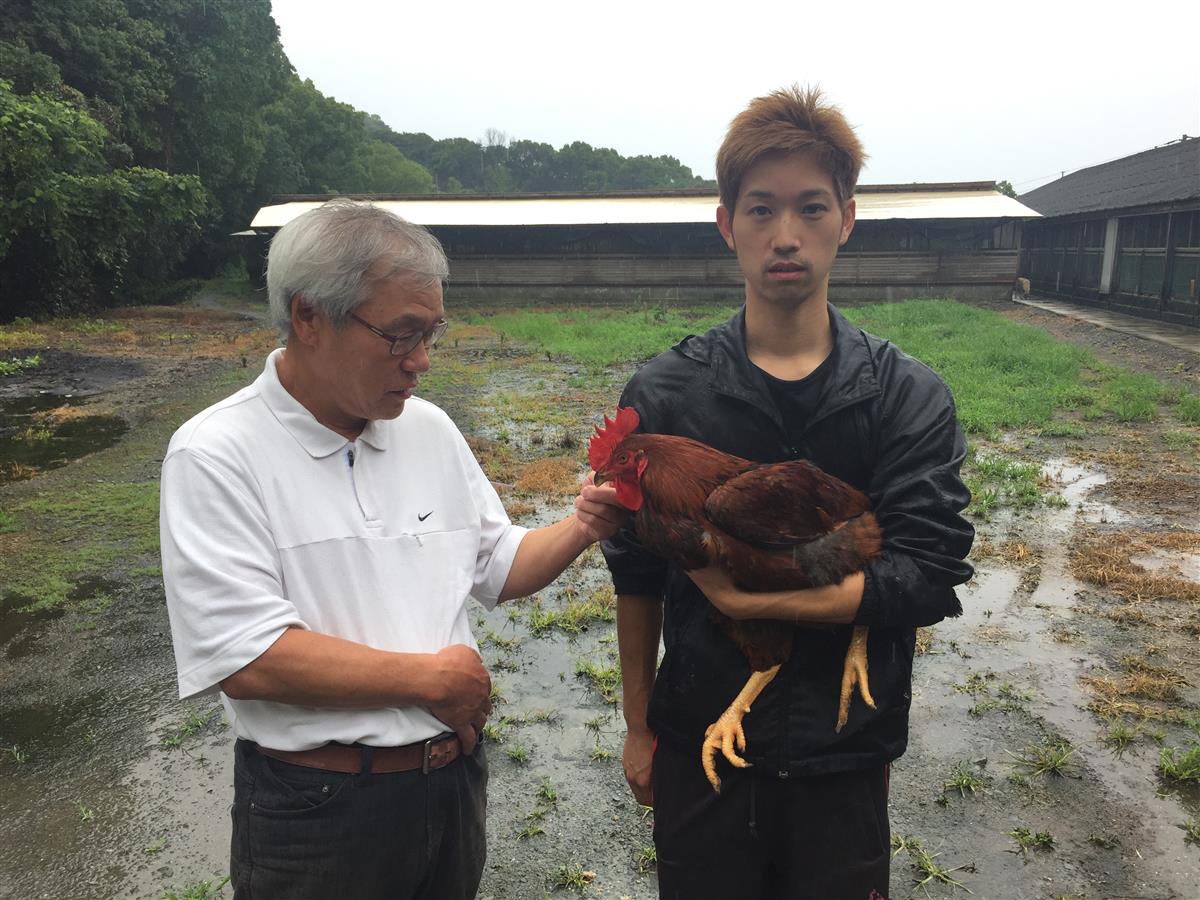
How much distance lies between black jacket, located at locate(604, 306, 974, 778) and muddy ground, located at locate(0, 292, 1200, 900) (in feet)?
5.02

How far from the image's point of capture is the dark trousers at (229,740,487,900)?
5.51 feet

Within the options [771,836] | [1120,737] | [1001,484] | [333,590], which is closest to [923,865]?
[1120,737]

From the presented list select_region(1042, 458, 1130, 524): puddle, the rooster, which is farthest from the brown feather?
select_region(1042, 458, 1130, 524): puddle

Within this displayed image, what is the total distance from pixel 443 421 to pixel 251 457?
55cm

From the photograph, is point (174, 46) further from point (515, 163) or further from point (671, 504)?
point (515, 163)

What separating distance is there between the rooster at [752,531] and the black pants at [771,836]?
0.32 feet

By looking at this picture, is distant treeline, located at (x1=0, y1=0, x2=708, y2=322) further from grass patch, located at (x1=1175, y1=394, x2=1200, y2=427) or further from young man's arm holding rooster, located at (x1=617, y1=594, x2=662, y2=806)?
grass patch, located at (x1=1175, y1=394, x2=1200, y2=427)

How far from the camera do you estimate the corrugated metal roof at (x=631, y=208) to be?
24.2 m

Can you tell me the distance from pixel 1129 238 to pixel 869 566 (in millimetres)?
24450

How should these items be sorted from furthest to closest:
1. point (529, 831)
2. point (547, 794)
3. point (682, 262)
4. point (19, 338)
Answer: point (682, 262)
point (19, 338)
point (547, 794)
point (529, 831)

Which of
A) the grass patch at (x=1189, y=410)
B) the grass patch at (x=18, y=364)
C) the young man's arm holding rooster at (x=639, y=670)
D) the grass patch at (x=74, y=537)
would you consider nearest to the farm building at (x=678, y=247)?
the grass patch at (x=18, y=364)

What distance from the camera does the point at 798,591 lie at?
1.69 m

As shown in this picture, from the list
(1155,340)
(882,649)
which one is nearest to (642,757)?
(882,649)

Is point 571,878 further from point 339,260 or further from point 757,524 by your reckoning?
point 339,260
